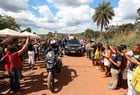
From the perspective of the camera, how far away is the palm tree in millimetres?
29791

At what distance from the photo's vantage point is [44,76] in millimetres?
5270

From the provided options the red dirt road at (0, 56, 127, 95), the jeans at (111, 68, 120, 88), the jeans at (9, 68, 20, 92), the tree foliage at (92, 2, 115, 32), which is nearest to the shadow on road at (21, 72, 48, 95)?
the red dirt road at (0, 56, 127, 95)

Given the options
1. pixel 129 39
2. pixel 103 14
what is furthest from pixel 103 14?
pixel 129 39

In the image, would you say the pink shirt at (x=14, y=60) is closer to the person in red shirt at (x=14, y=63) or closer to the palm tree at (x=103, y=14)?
the person in red shirt at (x=14, y=63)

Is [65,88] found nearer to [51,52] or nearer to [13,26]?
[51,52]

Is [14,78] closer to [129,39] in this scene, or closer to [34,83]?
[34,83]

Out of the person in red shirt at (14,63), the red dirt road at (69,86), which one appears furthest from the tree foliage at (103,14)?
the person in red shirt at (14,63)

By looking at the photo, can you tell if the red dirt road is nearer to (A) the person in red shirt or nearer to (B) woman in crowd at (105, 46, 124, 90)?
(B) woman in crowd at (105, 46, 124, 90)

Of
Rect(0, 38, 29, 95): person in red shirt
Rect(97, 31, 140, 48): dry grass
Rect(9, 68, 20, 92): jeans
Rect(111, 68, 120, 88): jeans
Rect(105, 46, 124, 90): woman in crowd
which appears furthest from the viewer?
Rect(97, 31, 140, 48): dry grass

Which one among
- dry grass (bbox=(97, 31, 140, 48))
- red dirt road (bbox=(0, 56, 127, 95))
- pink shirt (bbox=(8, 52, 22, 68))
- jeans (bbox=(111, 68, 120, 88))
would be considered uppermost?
dry grass (bbox=(97, 31, 140, 48))

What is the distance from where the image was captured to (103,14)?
29781 millimetres

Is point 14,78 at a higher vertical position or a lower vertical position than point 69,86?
higher

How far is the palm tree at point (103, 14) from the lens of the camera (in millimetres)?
29791

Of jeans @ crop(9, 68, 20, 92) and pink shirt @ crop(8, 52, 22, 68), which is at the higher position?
pink shirt @ crop(8, 52, 22, 68)
